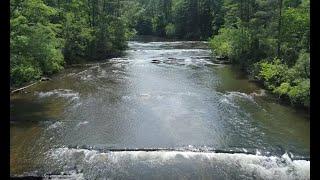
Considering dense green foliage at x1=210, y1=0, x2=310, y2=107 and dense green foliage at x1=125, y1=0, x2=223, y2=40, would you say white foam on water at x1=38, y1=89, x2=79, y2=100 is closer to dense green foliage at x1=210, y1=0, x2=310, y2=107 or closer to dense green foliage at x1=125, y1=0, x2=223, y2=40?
dense green foliage at x1=210, y1=0, x2=310, y2=107

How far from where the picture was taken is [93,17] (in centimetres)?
4331

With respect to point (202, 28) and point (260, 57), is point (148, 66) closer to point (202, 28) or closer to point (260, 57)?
point (260, 57)

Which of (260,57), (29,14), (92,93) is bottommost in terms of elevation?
(92,93)

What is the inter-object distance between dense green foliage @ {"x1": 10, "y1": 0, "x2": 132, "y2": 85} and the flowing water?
2.16 metres

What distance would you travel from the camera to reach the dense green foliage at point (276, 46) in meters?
20.9

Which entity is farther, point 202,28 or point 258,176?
point 202,28

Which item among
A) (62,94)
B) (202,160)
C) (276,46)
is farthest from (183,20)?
(202,160)

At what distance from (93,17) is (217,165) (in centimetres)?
3316

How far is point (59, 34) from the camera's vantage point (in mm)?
35969

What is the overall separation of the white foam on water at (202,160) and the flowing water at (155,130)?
0.11 feet

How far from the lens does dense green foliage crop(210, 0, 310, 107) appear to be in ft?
68.6

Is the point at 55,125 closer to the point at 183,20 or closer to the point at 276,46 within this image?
the point at 276,46

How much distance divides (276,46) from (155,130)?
1408cm

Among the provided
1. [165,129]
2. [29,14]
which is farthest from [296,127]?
[29,14]
